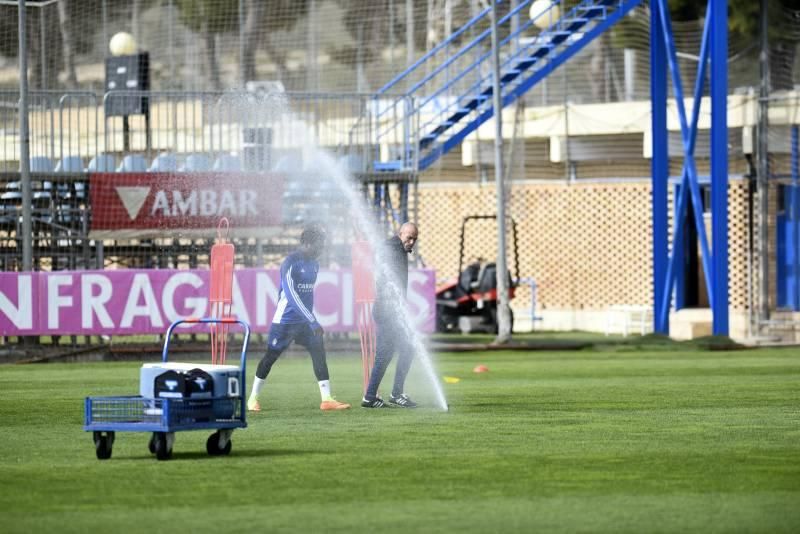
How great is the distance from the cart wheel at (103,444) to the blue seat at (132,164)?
20.4 metres

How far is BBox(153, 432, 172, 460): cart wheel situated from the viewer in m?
13.2

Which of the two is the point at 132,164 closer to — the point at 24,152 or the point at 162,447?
the point at 24,152

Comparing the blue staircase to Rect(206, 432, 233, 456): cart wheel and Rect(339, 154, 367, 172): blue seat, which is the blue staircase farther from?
Rect(206, 432, 233, 456): cart wheel

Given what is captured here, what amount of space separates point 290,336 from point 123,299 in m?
13.2

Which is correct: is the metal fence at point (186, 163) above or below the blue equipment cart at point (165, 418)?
above

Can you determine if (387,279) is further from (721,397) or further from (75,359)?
(75,359)

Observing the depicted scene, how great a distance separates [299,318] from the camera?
18047 mm

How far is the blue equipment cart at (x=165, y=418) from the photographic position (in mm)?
13102

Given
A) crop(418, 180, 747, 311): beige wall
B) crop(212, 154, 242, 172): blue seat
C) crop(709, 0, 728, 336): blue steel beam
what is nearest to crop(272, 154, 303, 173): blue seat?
crop(212, 154, 242, 172): blue seat

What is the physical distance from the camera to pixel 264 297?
30.8 metres

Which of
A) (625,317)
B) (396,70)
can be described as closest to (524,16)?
(396,70)

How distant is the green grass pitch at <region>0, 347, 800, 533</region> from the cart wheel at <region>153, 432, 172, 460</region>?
0.12m

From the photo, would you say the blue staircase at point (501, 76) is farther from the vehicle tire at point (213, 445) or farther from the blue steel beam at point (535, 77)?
the vehicle tire at point (213, 445)

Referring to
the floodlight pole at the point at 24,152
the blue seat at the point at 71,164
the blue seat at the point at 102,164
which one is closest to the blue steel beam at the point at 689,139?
the blue seat at the point at 102,164
